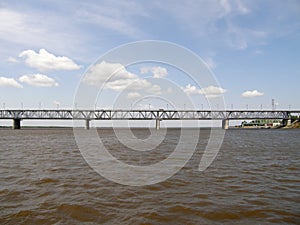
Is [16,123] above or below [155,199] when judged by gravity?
above

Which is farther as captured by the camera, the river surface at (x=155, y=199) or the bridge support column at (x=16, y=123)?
the bridge support column at (x=16, y=123)

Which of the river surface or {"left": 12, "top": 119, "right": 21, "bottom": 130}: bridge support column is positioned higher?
{"left": 12, "top": 119, "right": 21, "bottom": 130}: bridge support column

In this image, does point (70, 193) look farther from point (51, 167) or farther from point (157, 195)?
point (51, 167)

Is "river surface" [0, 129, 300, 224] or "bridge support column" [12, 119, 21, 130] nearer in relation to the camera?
"river surface" [0, 129, 300, 224]

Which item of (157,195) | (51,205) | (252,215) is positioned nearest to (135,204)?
(157,195)

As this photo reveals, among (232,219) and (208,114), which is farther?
(208,114)

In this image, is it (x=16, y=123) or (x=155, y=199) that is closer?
(x=155, y=199)

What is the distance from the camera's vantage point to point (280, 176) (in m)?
13.5

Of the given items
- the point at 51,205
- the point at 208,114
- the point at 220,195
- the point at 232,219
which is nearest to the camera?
the point at 232,219

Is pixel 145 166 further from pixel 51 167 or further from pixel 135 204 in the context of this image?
pixel 135 204

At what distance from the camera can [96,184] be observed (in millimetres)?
11758

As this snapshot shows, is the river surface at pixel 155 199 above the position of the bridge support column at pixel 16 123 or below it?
below

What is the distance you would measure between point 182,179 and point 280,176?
538 centimetres

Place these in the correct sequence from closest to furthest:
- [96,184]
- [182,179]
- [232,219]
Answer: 1. [232,219]
2. [96,184]
3. [182,179]
